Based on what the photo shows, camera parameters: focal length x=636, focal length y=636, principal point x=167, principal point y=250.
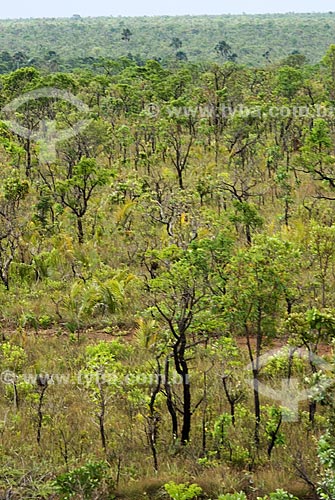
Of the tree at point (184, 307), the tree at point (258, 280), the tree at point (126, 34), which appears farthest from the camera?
the tree at point (126, 34)

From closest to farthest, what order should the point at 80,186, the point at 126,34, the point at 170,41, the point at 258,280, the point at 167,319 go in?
the point at 258,280
the point at 167,319
the point at 80,186
the point at 126,34
the point at 170,41

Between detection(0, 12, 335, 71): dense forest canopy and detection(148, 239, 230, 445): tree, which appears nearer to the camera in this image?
detection(148, 239, 230, 445): tree


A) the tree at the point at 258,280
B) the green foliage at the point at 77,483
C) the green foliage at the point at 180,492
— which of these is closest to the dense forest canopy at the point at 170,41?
the tree at the point at 258,280

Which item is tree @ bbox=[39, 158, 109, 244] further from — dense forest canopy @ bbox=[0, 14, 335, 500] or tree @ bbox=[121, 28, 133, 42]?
tree @ bbox=[121, 28, 133, 42]

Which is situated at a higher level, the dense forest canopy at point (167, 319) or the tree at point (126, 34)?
the tree at point (126, 34)

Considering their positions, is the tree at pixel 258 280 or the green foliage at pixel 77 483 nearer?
the green foliage at pixel 77 483

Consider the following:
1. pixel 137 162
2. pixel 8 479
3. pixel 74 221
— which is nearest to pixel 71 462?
pixel 8 479

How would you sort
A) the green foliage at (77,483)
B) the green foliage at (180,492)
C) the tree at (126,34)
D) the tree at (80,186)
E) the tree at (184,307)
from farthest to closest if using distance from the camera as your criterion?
the tree at (126,34)
the tree at (80,186)
the tree at (184,307)
the green foliage at (77,483)
the green foliage at (180,492)

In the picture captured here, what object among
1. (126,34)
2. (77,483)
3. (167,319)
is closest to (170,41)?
(126,34)

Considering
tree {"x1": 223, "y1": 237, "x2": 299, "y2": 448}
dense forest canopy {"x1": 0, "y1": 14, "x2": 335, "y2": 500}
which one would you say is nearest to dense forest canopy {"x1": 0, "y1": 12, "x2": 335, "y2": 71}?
dense forest canopy {"x1": 0, "y1": 14, "x2": 335, "y2": 500}

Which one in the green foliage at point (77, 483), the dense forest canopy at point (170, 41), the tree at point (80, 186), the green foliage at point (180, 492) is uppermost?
the dense forest canopy at point (170, 41)

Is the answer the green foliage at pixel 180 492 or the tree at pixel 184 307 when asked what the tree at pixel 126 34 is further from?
the green foliage at pixel 180 492

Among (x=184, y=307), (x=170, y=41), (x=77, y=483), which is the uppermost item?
(x=170, y=41)

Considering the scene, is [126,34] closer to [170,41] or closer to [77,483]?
[170,41]
